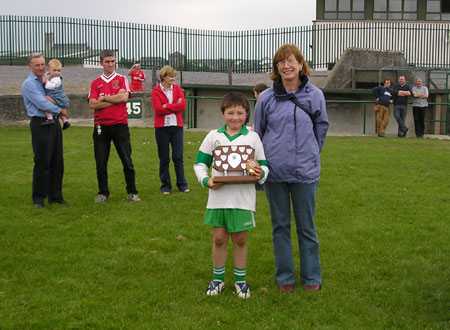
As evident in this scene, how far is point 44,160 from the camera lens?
359 inches

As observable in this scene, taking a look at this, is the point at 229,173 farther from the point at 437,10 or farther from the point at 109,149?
the point at 437,10

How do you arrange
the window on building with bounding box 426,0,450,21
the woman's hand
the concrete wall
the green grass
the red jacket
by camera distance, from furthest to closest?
the window on building with bounding box 426,0,450,21 < the concrete wall < the red jacket < the woman's hand < the green grass

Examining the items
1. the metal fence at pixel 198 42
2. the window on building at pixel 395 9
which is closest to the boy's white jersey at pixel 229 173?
the metal fence at pixel 198 42

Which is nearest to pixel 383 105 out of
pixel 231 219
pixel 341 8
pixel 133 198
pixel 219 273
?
pixel 133 198

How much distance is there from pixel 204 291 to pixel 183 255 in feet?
3.69

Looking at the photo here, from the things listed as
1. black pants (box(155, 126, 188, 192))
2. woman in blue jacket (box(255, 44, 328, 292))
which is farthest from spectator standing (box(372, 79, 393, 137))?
woman in blue jacket (box(255, 44, 328, 292))

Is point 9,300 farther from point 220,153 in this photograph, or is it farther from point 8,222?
point 8,222

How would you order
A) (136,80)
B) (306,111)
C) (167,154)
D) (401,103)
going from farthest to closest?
1. (136,80)
2. (401,103)
3. (167,154)
4. (306,111)

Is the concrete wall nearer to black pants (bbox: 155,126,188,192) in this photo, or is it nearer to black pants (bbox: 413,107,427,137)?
black pants (bbox: 413,107,427,137)

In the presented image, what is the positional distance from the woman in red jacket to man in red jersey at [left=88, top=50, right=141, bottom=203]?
2.73 ft

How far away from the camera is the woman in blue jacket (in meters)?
5.40

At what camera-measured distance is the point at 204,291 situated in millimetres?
5625

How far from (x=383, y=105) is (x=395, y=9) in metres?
14.5

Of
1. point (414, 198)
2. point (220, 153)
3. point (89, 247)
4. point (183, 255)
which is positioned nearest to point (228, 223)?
point (220, 153)
